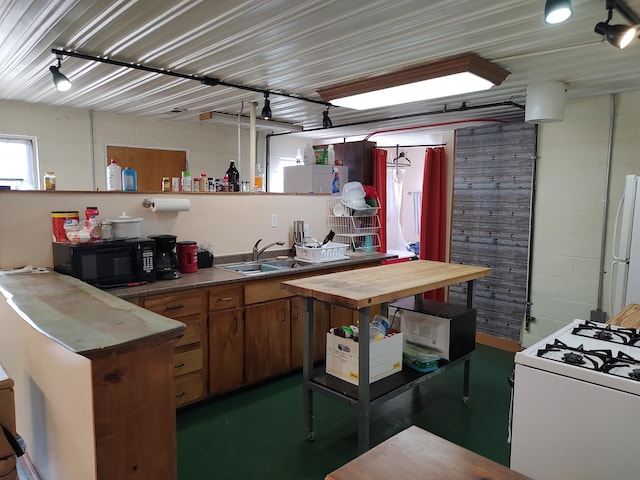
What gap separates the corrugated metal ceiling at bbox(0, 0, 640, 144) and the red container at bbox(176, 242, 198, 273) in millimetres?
1336

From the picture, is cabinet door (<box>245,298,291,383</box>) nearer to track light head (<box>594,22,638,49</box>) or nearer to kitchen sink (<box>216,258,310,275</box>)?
kitchen sink (<box>216,258,310,275</box>)

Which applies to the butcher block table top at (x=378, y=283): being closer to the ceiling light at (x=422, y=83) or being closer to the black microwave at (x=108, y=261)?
the black microwave at (x=108, y=261)

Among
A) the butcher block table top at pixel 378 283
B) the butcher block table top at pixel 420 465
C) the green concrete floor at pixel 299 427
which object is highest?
the butcher block table top at pixel 378 283

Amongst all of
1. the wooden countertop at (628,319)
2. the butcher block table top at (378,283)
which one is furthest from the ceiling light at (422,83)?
the wooden countertop at (628,319)

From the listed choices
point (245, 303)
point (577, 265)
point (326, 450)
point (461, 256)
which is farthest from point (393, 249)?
point (326, 450)

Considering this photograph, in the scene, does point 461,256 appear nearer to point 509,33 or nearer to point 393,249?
point 393,249

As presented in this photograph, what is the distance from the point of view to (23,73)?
3523 millimetres

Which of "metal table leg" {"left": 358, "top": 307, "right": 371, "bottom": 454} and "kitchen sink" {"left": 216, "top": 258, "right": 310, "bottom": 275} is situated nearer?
"metal table leg" {"left": 358, "top": 307, "right": 371, "bottom": 454}

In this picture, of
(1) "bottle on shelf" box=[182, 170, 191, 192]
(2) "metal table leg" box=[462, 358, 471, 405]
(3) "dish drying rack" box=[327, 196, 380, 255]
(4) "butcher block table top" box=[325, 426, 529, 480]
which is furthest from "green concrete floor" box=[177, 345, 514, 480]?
(1) "bottle on shelf" box=[182, 170, 191, 192]

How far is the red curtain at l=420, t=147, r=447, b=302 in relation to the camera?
507 centimetres

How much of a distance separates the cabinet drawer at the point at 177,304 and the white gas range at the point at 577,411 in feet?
6.54

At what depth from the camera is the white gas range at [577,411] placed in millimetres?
1380

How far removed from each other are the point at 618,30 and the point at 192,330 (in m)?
2.83

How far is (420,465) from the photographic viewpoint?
40.8 inches
